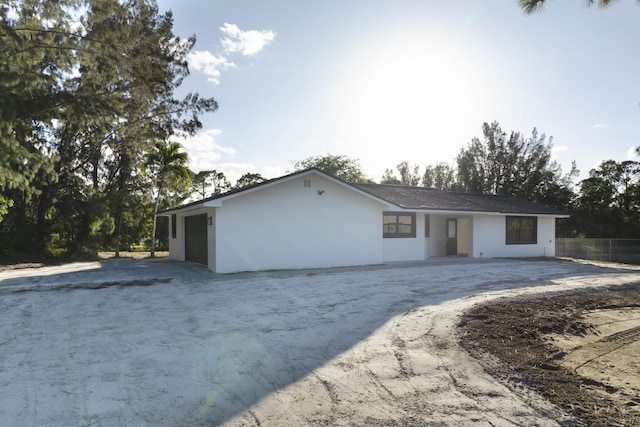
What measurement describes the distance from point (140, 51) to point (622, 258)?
24.2 m

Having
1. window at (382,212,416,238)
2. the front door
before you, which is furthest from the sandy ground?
the front door

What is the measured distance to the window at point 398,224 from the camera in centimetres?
1647

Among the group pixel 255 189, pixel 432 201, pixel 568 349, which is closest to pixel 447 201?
pixel 432 201

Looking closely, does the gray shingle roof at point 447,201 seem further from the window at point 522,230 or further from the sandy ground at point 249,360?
the sandy ground at point 249,360

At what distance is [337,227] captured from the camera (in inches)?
583

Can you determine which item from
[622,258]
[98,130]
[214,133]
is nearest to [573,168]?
[622,258]

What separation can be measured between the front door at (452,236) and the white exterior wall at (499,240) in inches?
58.4

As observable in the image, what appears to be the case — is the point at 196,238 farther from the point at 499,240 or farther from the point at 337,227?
the point at 499,240

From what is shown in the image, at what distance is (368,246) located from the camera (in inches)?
611

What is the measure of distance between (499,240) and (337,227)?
9.50 meters

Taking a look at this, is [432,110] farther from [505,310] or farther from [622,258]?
[622,258]

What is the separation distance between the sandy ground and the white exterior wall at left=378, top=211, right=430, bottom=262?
269 inches

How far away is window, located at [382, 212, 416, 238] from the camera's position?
1647 cm

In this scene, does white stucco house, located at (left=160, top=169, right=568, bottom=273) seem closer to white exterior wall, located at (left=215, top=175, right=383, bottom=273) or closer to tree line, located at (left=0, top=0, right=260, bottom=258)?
white exterior wall, located at (left=215, top=175, right=383, bottom=273)
